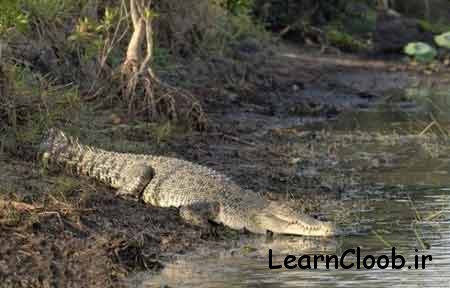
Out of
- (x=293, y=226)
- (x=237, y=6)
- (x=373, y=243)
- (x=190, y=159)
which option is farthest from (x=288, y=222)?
(x=237, y=6)

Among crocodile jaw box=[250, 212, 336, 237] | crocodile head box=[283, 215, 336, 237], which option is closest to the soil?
crocodile jaw box=[250, 212, 336, 237]

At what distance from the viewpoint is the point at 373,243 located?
891 centimetres

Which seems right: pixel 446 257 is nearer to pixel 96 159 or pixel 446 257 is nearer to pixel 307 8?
pixel 96 159

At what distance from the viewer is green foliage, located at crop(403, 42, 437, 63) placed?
24859 millimetres

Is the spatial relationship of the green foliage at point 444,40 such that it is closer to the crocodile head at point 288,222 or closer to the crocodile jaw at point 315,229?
the crocodile head at point 288,222

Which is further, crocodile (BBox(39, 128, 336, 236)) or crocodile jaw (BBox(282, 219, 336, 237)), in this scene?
crocodile (BBox(39, 128, 336, 236))

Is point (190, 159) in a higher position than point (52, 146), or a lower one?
lower

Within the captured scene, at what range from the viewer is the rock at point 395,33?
26719mm

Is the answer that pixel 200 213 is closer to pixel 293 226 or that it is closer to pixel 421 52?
pixel 293 226

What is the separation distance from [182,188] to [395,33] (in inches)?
726

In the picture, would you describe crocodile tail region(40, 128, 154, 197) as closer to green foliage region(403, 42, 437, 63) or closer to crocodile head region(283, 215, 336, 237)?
crocodile head region(283, 215, 336, 237)

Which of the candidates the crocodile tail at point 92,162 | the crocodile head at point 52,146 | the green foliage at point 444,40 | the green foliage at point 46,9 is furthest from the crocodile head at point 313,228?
the green foliage at point 444,40

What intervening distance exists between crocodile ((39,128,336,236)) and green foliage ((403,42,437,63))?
15.2m

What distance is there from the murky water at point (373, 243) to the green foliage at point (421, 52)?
11.6 metres
